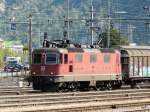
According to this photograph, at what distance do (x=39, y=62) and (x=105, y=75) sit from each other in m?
5.38

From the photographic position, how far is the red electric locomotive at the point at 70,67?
36281 mm

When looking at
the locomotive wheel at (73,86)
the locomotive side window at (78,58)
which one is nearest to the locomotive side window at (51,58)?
the locomotive side window at (78,58)

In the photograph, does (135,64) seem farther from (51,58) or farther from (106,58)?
(51,58)

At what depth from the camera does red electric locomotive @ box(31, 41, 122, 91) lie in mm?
36281

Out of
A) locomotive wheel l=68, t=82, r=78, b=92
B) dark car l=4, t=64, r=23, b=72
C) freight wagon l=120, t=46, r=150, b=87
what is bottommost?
dark car l=4, t=64, r=23, b=72

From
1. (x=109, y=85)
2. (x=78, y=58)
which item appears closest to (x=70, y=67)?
(x=78, y=58)

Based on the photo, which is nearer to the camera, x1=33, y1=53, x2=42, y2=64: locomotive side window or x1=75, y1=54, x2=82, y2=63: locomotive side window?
x1=33, y1=53, x2=42, y2=64: locomotive side window

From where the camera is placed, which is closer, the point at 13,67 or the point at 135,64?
the point at 135,64

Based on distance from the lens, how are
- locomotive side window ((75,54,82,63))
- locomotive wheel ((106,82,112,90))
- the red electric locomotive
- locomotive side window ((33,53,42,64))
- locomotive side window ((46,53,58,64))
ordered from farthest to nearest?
locomotive wheel ((106,82,112,90)), locomotive side window ((75,54,82,63)), locomotive side window ((33,53,42,64)), locomotive side window ((46,53,58,64)), the red electric locomotive

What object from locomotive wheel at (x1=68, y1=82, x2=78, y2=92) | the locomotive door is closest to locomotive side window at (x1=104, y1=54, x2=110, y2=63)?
locomotive wheel at (x1=68, y1=82, x2=78, y2=92)

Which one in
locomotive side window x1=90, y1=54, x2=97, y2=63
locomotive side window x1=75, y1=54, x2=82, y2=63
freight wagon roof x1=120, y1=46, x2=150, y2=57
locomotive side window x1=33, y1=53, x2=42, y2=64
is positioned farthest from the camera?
freight wagon roof x1=120, y1=46, x2=150, y2=57

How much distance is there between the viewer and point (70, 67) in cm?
3700

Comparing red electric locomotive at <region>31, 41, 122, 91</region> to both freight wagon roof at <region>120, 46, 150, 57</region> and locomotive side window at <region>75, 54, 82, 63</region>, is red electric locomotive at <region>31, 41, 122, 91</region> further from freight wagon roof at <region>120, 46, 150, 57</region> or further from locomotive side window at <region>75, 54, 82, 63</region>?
freight wagon roof at <region>120, 46, 150, 57</region>

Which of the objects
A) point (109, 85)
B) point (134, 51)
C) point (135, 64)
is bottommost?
point (109, 85)
